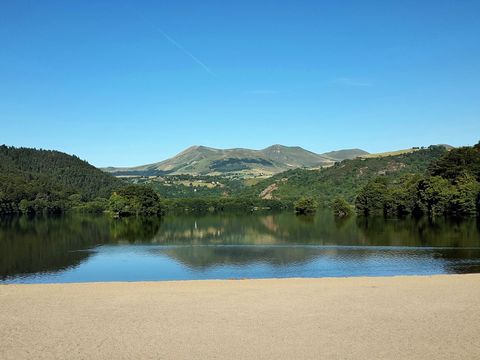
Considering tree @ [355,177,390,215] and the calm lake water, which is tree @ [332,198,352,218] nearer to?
tree @ [355,177,390,215]

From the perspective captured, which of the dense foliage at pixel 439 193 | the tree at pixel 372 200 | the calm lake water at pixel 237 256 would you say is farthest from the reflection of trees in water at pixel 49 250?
the tree at pixel 372 200

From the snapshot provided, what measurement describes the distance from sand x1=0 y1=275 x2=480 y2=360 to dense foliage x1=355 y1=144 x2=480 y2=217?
64792 mm

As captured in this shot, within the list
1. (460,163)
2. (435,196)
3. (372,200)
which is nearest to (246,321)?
(435,196)

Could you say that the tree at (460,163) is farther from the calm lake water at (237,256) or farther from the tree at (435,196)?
the calm lake water at (237,256)

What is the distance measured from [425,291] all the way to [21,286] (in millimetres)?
21637

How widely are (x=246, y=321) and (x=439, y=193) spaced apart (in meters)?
82.2

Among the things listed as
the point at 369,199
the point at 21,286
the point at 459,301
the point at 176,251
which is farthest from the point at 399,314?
the point at 369,199

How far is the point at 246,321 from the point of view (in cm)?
1759

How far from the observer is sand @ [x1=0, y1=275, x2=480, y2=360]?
559 inches

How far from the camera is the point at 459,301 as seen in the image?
68.4 ft

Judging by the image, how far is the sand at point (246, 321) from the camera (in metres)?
14.2

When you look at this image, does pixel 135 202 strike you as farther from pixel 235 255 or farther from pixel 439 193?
pixel 235 255

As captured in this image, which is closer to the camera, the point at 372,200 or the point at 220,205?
the point at 372,200

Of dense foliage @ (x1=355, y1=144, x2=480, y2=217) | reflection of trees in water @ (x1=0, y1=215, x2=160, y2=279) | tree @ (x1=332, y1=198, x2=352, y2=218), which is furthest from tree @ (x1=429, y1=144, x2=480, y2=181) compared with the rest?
reflection of trees in water @ (x1=0, y1=215, x2=160, y2=279)
